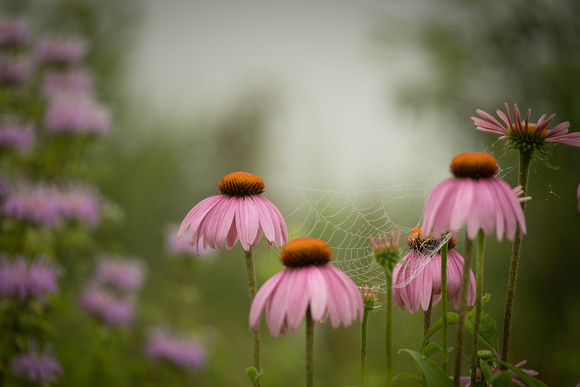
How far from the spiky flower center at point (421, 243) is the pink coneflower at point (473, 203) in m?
0.11

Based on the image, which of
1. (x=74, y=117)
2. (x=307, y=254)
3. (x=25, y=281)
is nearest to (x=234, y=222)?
(x=307, y=254)

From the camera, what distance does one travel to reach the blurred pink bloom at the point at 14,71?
1758mm

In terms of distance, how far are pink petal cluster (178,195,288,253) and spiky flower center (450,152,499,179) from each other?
204 millimetres

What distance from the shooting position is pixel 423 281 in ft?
1.78

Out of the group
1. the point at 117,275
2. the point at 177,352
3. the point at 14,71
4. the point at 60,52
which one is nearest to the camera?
the point at 14,71

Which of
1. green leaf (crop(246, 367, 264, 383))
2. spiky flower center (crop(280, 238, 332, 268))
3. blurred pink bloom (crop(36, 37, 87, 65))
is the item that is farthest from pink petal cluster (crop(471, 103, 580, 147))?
blurred pink bloom (crop(36, 37, 87, 65))

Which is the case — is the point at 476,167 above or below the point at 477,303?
above

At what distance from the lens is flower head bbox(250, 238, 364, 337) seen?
414 mm

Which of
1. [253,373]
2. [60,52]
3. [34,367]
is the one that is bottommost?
[34,367]

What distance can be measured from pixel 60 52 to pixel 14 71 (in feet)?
0.85

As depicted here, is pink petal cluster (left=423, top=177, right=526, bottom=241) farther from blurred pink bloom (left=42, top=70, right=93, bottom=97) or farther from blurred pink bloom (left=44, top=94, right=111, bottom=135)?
blurred pink bloom (left=42, top=70, right=93, bottom=97)

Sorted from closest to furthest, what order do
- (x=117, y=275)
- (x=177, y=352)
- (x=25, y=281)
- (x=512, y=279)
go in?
(x=512, y=279) < (x=25, y=281) < (x=177, y=352) < (x=117, y=275)

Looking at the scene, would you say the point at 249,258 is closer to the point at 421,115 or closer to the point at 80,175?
the point at 80,175

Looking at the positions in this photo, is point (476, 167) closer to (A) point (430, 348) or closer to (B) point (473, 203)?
(B) point (473, 203)
